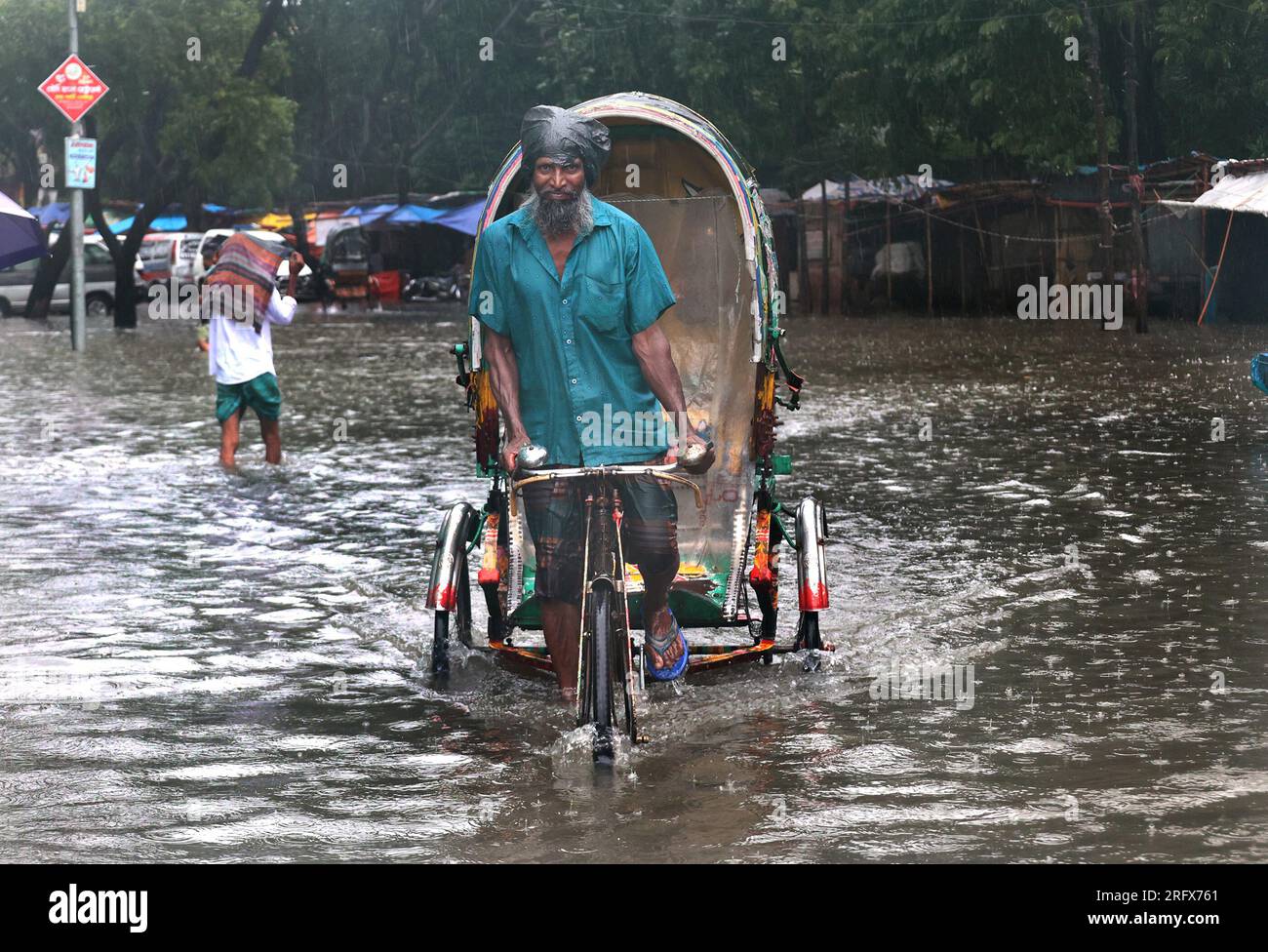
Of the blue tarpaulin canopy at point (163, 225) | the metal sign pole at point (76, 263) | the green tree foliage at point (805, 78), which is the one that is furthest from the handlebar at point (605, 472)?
the blue tarpaulin canopy at point (163, 225)

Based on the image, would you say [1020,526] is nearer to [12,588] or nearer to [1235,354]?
[12,588]

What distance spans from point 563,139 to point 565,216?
236 mm

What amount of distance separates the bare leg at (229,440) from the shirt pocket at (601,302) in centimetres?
755

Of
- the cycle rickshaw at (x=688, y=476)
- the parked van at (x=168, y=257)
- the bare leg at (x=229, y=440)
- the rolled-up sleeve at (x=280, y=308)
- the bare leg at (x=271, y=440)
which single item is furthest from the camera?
the parked van at (x=168, y=257)

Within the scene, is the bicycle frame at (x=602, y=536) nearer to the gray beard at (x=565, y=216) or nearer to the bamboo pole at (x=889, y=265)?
the gray beard at (x=565, y=216)

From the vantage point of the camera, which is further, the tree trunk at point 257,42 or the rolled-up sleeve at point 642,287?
the tree trunk at point 257,42

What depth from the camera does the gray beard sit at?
19.3 feet

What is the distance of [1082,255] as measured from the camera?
1377 inches

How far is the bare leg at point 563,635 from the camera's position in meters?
6.18

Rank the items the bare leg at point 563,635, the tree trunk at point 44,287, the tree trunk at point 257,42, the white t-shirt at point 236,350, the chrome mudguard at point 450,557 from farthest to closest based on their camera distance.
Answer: the tree trunk at point 44,287
the tree trunk at point 257,42
the white t-shirt at point 236,350
the chrome mudguard at point 450,557
the bare leg at point 563,635

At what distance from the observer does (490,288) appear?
19.8 ft

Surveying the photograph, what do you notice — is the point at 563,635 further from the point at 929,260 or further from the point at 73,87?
the point at 929,260

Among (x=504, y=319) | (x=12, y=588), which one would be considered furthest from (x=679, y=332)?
(x=12, y=588)
